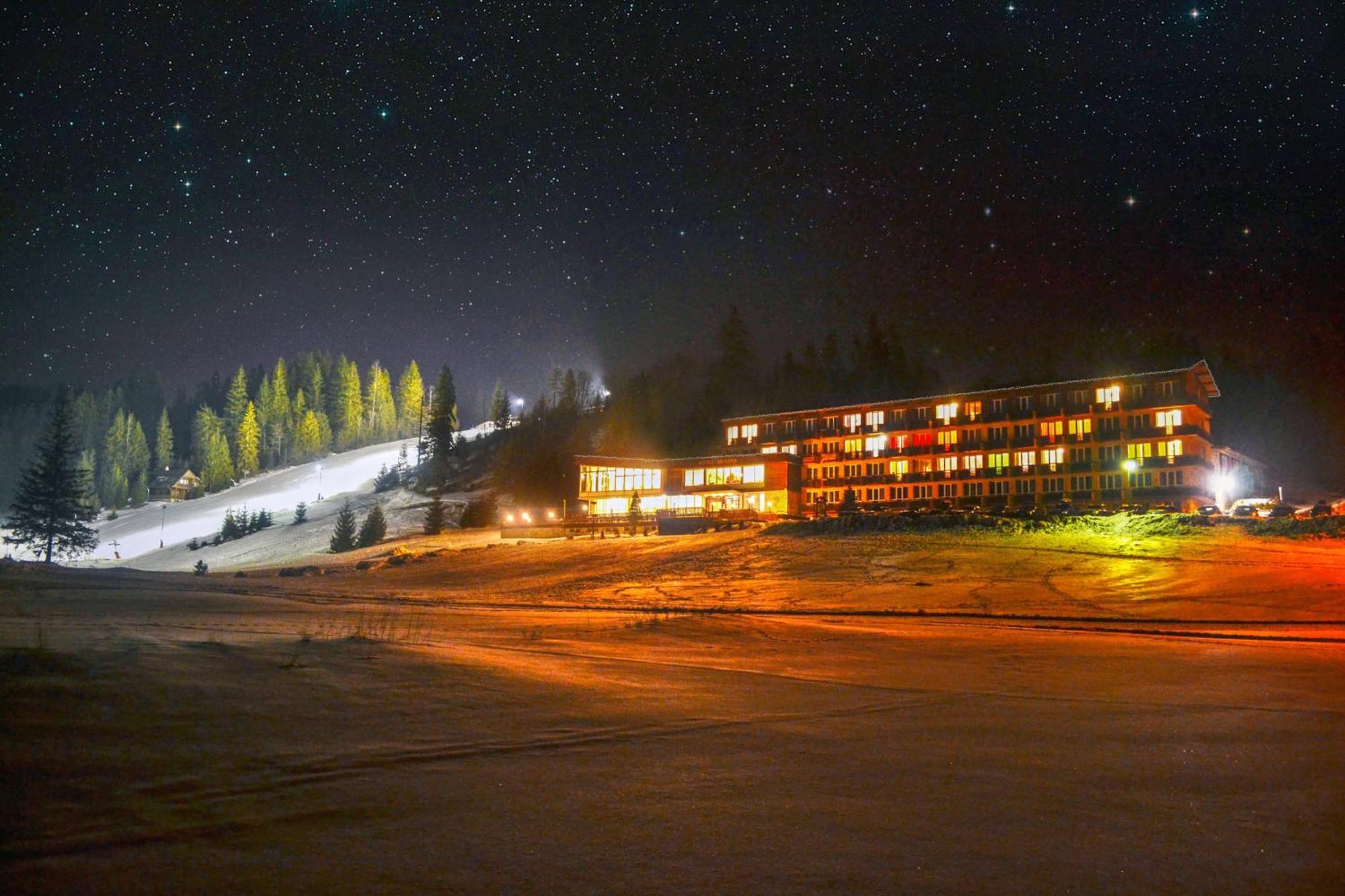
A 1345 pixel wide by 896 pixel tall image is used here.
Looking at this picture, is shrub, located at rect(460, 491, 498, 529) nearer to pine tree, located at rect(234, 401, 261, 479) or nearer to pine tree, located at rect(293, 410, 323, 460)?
pine tree, located at rect(234, 401, 261, 479)

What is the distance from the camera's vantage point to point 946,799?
5824 mm

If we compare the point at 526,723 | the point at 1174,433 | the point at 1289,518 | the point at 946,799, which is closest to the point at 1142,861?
the point at 946,799

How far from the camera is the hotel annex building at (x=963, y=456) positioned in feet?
220

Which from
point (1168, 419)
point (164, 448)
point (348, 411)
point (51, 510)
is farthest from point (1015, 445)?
point (164, 448)

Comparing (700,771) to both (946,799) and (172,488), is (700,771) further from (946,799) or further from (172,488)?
(172,488)

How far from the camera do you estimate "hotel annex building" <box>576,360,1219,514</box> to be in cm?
6719

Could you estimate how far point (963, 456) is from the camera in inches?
3007

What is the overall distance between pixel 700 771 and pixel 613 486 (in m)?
76.6

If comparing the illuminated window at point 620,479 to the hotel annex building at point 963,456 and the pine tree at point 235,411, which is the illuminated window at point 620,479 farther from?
the pine tree at point 235,411

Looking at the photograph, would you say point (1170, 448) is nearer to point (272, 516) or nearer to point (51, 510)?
point (51, 510)

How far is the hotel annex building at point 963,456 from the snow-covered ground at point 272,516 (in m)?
29.4

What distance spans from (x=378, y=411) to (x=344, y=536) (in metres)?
131

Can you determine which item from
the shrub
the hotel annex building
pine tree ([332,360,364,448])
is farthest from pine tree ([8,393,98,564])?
pine tree ([332,360,364,448])

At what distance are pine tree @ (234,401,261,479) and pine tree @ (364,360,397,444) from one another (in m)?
29.3
